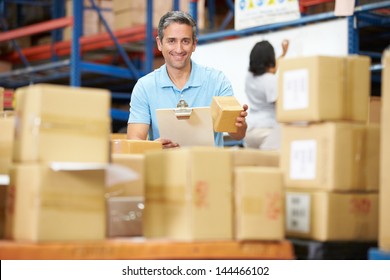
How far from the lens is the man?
4.96m

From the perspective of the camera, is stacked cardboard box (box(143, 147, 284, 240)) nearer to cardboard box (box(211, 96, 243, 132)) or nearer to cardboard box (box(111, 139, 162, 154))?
cardboard box (box(111, 139, 162, 154))

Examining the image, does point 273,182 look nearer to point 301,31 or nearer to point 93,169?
point 93,169

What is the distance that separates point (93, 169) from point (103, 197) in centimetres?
11

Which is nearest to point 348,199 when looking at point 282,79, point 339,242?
point 339,242

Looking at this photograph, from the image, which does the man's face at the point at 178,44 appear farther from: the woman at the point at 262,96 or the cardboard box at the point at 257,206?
the woman at the point at 262,96

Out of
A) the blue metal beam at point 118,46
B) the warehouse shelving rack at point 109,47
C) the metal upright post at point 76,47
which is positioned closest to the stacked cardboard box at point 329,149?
the warehouse shelving rack at point 109,47

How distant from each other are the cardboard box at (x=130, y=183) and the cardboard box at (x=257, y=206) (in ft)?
1.99

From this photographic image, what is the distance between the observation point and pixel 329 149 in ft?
10.2

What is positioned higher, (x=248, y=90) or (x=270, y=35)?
(x=270, y=35)

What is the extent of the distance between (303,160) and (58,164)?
1002 millimetres

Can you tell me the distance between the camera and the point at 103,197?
292cm

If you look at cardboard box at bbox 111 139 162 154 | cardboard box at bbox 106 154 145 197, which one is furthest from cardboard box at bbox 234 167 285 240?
cardboard box at bbox 111 139 162 154

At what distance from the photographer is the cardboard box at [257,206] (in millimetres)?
2947
